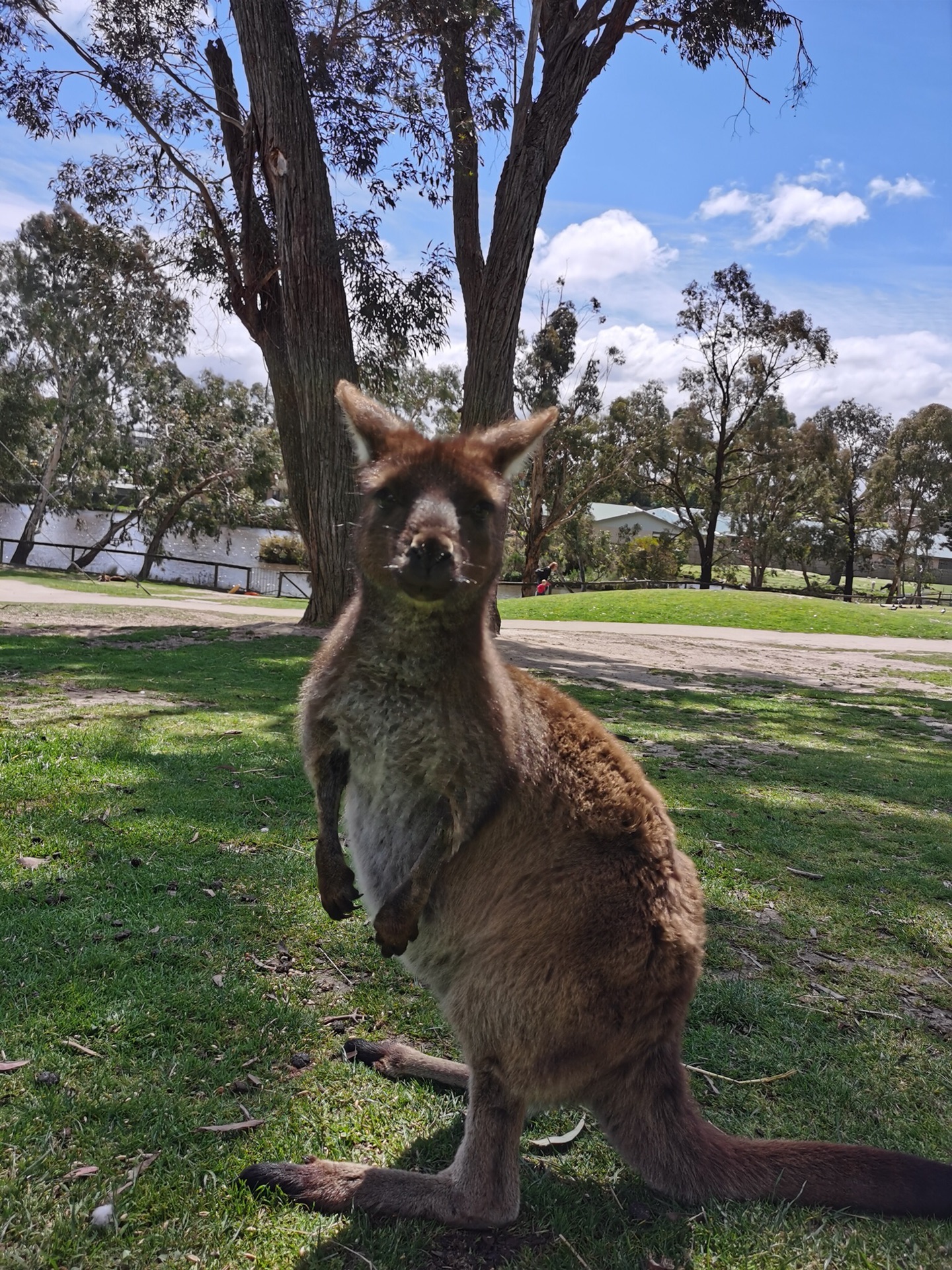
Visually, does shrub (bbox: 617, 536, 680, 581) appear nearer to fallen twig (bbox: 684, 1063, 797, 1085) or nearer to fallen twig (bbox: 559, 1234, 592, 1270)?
fallen twig (bbox: 684, 1063, 797, 1085)

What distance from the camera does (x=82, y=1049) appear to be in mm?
2393

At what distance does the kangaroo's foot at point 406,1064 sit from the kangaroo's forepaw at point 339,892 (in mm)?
504

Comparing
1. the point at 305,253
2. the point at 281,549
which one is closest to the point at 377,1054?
the point at 305,253

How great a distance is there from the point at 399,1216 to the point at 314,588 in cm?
1050

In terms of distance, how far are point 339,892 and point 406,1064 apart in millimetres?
617

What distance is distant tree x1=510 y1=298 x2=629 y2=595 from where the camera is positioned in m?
32.5

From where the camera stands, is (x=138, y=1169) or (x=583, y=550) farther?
(x=583, y=550)

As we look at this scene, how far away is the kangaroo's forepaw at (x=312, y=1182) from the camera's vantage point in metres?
1.99

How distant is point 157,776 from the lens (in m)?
4.78

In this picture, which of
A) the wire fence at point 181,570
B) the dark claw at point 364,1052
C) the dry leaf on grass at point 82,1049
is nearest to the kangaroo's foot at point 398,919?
the dark claw at point 364,1052

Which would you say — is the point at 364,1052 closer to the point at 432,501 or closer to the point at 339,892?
the point at 339,892

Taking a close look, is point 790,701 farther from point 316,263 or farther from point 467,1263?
point 467,1263

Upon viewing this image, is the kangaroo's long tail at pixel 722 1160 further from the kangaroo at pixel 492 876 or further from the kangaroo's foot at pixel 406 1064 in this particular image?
the kangaroo's foot at pixel 406 1064

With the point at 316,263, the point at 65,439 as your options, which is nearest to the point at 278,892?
the point at 316,263
